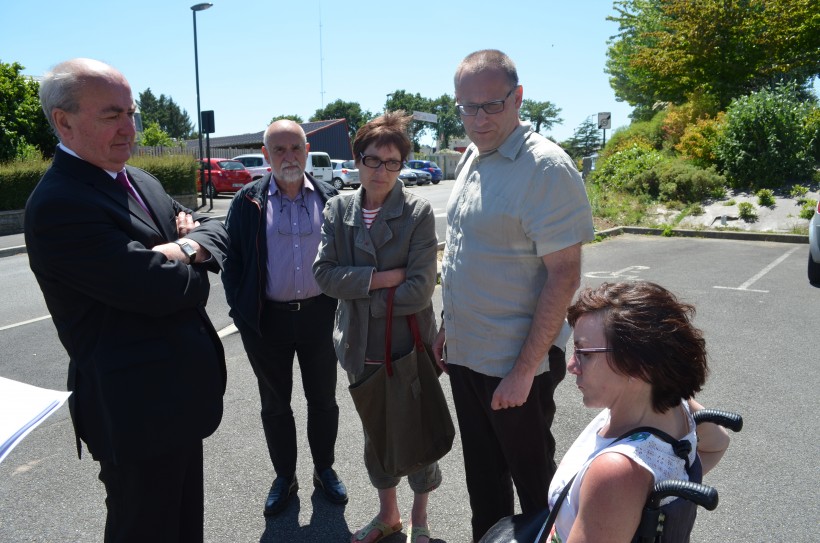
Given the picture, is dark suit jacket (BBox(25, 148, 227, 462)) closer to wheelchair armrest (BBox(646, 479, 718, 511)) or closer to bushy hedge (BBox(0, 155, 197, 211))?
wheelchair armrest (BBox(646, 479, 718, 511))

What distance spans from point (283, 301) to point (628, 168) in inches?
631

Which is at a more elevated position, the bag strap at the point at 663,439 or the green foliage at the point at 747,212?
the bag strap at the point at 663,439

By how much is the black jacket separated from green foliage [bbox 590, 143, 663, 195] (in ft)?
49.1

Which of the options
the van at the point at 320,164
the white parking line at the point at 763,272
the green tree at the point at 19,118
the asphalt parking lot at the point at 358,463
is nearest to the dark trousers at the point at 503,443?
the asphalt parking lot at the point at 358,463

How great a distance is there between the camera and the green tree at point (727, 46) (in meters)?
19.0

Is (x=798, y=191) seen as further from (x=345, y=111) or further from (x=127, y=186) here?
(x=345, y=111)

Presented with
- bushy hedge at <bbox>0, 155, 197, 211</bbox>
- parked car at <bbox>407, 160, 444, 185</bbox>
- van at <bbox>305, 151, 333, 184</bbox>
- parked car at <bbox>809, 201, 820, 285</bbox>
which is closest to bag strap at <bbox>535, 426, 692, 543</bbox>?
parked car at <bbox>809, 201, 820, 285</bbox>

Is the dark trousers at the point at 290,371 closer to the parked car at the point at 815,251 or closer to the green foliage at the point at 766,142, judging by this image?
the parked car at the point at 815,251

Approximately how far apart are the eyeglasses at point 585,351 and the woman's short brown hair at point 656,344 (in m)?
0.02

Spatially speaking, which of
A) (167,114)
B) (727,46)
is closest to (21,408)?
(727,46)

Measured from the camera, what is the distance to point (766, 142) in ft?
49.6

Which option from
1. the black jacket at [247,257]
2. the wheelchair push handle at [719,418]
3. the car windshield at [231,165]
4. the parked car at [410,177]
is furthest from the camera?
the parked car at [410,177]

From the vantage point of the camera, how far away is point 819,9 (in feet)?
60.8

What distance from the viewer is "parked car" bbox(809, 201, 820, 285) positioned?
7844 mm
